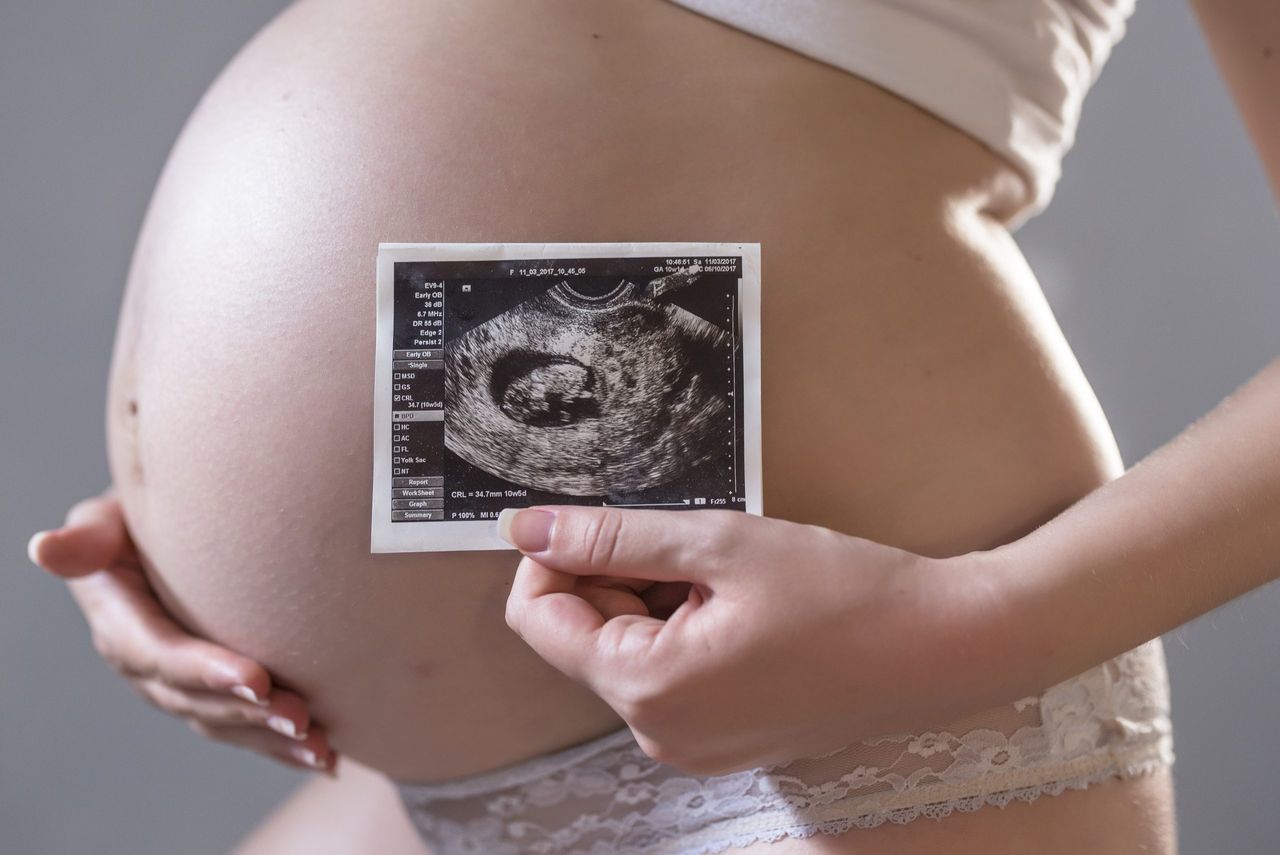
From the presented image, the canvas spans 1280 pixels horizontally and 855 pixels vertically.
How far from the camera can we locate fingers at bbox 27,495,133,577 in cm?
82

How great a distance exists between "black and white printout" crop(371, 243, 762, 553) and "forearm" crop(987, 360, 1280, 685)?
19 cm

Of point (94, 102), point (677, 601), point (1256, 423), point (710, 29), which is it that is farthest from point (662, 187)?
point (94, 102)

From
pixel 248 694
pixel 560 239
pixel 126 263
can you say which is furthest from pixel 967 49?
pixel 126 263

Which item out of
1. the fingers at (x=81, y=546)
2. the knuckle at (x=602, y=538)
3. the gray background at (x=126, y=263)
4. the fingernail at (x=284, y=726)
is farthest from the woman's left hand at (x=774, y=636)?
the gray background at (x=126, y=263)

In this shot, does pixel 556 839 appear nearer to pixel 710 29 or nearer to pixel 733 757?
pixel 733 757

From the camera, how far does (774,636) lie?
535 mm

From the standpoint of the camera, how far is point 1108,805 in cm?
64

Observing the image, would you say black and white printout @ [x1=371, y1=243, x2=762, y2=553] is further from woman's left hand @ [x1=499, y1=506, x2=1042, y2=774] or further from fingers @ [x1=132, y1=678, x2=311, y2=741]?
fingers @ [x1=132, y1=678, x2=311, y2=741]

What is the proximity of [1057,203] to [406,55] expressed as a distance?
3.32ft

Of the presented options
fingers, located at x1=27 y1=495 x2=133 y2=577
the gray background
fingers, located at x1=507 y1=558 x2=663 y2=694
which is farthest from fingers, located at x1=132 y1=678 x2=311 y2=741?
the gray background

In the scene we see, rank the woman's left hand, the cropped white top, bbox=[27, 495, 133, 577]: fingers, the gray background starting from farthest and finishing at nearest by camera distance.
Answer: the gray background, bbox=[27, 495, 133, 577]: fingers, the cropped white top, the woman's left hand

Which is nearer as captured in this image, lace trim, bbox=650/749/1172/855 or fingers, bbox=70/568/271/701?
lace trim, bbox=650/749/1172/855

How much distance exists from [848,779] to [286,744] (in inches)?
18.7

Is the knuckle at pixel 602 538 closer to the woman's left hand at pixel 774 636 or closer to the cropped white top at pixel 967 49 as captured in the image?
the woman's left hand at pixel 774 636
